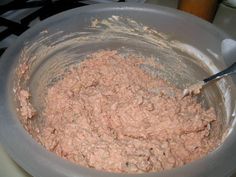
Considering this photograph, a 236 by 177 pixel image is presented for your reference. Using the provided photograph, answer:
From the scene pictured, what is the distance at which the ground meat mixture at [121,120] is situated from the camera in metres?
0.59

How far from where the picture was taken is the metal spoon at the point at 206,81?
25.3 inches

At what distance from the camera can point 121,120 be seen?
692 millimetres

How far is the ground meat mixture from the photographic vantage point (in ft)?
1.93

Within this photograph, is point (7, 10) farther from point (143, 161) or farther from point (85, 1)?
point (143, 161)

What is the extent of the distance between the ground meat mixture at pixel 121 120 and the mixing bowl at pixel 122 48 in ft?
0.10

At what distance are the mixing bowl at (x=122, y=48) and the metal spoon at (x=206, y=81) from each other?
2cm

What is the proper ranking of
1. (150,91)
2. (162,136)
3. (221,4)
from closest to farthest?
1. (162,136)
2. (150,91)
3. (221,4)

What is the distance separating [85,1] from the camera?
102 cm

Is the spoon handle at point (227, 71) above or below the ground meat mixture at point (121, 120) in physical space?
above

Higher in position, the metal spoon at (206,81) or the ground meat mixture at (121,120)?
the metal spoon at (206,81)

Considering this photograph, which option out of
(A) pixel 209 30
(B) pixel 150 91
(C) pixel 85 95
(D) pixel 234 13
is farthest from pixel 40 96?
(D) pixel 234 13

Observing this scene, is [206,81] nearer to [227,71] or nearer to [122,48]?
[227,71]

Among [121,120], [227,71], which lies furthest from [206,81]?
[121,120]

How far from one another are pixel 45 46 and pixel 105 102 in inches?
7.6
